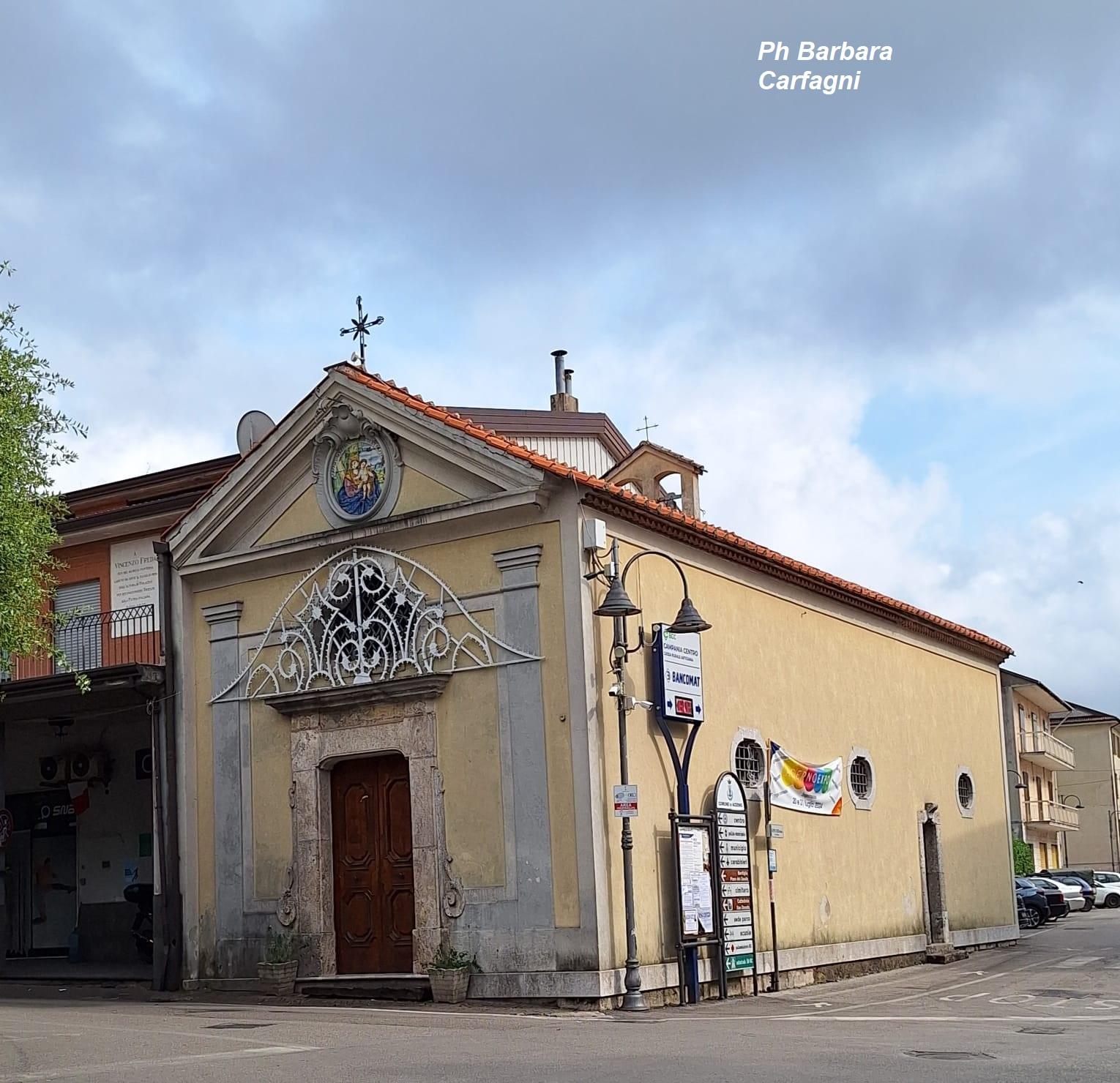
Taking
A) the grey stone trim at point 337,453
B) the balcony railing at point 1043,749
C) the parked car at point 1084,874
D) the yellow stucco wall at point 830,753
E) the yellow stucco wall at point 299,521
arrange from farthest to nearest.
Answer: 1. the balcony railing at point 1043,749
2. the parked car at point 1084,874
3. the yellow stucco wall at point 299,521
4. the grey stone trim at point 337,453
5. the yellow stucco wall at point 830,753

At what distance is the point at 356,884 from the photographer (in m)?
17.6

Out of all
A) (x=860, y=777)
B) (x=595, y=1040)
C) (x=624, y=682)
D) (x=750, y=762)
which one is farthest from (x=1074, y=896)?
(x=595, y=1040)

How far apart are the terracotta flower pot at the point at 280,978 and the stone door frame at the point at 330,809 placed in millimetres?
153

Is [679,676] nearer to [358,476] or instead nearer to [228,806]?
[358,476]

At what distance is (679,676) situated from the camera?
17.2 m

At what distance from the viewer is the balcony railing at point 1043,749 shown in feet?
194

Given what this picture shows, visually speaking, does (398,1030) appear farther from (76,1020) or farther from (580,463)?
(580,463)

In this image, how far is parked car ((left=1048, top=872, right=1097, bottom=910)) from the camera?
159 feet

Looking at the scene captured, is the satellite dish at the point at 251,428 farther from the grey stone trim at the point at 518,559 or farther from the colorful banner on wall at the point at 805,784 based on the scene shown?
the colorful banner on wall at the point at 805,784

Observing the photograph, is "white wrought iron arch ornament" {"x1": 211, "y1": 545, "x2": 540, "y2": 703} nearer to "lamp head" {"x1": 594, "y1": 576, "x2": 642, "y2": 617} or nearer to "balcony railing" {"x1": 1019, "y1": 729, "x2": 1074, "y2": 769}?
"lamp head" {"x1": 594, "y1": 576, "x2": 642, "y2": 617}

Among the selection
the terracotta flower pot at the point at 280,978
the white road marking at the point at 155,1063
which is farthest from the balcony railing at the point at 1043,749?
the white road marking at the point at 155,1063

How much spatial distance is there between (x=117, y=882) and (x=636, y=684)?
12.4 meters

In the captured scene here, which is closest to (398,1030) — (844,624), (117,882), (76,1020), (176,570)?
(76,1020)

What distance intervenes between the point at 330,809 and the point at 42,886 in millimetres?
11083
